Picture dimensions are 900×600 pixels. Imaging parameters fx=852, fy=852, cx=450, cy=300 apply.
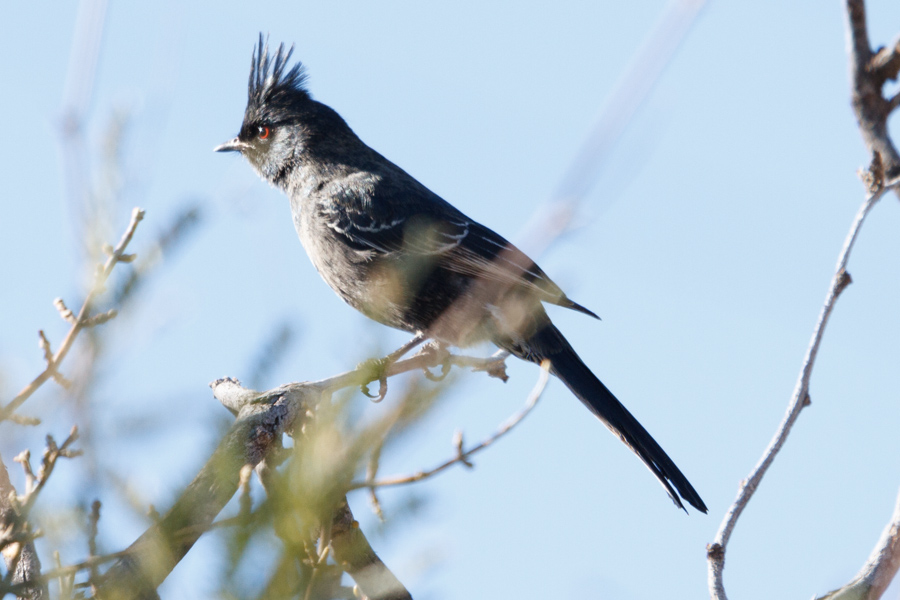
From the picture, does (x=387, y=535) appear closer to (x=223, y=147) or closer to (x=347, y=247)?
(x=347, y=247)

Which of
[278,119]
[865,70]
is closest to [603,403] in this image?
[865,70]

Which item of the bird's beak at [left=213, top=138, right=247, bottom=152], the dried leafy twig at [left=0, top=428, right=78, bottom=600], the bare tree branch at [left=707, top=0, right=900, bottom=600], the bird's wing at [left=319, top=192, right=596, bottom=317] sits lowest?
the dried leafy twig at [left=0, top=428, right=78, bottom=600]

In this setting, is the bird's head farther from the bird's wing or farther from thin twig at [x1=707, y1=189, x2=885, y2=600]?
thin twig at [x1=707, y1=189, x2=885, y2=600]

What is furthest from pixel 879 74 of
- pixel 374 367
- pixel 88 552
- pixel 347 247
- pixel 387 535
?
pixel 347 247

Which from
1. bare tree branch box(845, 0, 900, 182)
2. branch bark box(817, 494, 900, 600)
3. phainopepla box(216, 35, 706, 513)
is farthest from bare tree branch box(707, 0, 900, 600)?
phainopepla box(216, 35, 706, 513)

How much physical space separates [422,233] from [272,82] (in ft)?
7.02

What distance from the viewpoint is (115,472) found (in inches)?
58.6

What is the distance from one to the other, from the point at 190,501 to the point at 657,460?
3.37m

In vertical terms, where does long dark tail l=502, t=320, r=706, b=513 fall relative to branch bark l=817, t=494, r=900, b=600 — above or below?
below

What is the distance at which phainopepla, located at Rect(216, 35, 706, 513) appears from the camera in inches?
177

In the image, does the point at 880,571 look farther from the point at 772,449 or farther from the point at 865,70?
the point at 865,70

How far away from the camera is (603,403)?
4801mm

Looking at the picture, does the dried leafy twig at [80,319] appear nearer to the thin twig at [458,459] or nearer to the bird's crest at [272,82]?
the thin twig at [458,459]

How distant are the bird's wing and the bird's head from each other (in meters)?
0.82
